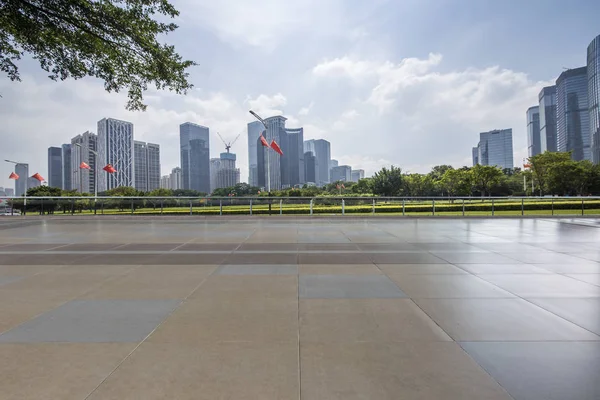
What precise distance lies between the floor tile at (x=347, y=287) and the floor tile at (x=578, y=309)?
1754mm

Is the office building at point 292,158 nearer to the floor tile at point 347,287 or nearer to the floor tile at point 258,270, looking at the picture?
the floor tile at point 258,270

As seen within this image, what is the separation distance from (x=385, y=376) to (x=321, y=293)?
2.22 metres

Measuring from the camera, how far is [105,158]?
2803 inches

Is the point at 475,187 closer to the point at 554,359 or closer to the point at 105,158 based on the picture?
the point at 554,359

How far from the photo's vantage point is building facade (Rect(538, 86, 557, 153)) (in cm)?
15162

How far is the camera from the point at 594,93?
10475 centimetres

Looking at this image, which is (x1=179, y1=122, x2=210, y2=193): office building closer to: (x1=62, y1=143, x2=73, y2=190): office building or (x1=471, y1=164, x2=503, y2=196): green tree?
(x1=62, y1=143, x2=73, y2=190): office building

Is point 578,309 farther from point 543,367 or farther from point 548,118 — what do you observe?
point 548,118

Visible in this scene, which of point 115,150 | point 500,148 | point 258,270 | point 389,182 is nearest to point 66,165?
Answer: point 115,150

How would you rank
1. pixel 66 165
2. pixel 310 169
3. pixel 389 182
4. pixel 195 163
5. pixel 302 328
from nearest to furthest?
pixel 302 328 → pixel 389 182 → pixel 66 165 → pixel 195 163 → pixel 310 169

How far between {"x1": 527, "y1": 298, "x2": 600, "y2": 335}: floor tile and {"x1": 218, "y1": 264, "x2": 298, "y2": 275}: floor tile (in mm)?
3694

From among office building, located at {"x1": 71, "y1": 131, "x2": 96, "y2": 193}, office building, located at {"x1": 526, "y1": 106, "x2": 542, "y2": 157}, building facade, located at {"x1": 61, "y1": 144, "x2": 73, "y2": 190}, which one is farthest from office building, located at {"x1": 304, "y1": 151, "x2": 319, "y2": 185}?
office building, located at {"x1": 526, "y1": 106, "x2": 542, "y2": 157}

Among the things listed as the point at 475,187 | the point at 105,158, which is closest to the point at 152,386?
the point at 475,187

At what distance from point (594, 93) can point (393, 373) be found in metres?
142
